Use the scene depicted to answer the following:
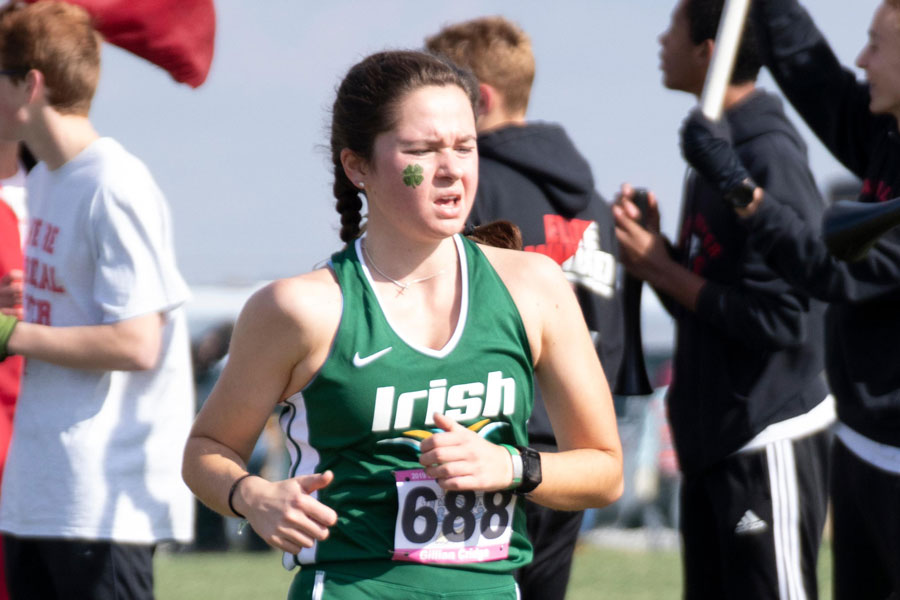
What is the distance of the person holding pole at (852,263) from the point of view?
11.2 ft

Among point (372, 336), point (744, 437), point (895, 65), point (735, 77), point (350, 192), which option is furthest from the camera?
point (735, 77)

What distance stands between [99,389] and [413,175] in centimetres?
159

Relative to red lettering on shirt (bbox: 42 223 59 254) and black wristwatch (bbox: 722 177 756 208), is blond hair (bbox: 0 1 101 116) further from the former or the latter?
black wristwatch (bbox: 722 177 756 208)

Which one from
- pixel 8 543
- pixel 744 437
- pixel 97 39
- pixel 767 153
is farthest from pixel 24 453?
pixel 767 153

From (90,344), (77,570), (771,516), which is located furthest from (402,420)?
(771,516)

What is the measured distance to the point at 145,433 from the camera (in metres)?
3.78

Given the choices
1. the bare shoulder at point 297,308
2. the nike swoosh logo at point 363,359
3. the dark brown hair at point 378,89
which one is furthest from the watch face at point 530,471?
the dark brown hair at point 378,89

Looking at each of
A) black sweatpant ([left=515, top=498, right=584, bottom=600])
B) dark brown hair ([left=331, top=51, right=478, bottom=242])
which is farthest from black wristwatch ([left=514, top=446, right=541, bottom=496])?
black sweatpant ([left=515, top=498, right=584, bottom=600])

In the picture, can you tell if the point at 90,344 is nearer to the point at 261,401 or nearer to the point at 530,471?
the point at 261,401

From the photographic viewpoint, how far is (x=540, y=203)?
167 inches

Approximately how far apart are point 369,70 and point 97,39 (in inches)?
64.0

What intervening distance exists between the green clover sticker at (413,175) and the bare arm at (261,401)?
0.83 ft

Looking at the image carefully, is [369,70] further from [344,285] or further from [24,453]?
[24,453]

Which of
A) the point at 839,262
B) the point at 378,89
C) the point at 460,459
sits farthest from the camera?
the point at 839,262
